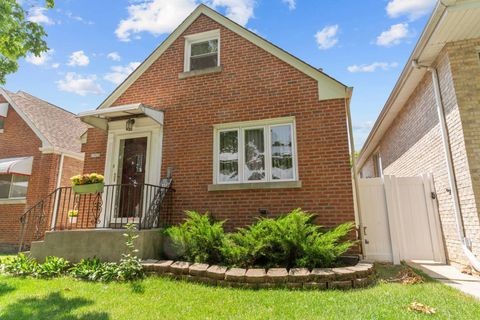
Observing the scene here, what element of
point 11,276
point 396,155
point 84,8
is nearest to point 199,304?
point 11,276

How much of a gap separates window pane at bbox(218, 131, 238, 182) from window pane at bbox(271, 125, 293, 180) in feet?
3.21

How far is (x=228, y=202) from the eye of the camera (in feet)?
21.2

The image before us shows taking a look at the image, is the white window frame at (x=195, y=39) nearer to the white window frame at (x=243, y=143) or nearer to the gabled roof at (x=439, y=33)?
the white window frame at (x=243, y=143)

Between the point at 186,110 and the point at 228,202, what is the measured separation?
2.83 m

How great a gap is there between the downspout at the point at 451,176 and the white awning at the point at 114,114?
268 inches

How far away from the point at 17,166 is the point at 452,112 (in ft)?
48.0

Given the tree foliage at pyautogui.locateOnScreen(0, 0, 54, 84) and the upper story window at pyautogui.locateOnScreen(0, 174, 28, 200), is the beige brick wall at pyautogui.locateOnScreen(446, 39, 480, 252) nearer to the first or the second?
the tree foliage at pyautogui.locateOnScreen(0, 0, 54, 84)

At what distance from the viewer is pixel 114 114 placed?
712 centimetres

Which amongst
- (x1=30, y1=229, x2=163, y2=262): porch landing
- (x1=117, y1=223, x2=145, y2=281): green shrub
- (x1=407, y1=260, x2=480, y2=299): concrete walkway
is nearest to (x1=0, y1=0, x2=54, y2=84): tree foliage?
(x1=30, y1=229, x2=163, y2=262): porch landing

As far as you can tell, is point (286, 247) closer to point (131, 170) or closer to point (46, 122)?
point (131, 170)

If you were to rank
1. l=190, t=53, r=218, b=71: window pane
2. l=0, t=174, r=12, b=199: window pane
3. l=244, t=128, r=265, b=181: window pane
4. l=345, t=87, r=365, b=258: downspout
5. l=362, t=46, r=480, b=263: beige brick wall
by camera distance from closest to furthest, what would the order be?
l=362, t=46, r=480, b=263: beige brick wall, l=345, t=87, r=365, b=258: downspout, l=244, t=128, r=265, b=181: window pane, l=190, t=53, r=218, b=71: window pane, l=0, t=174, r=12, b=199: window pane

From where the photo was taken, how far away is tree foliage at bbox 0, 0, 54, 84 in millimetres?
6129

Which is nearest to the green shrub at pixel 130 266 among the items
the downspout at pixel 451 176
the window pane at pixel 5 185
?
the downspout at pixel 451 176

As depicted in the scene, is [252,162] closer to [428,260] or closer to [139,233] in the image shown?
[139,233]
